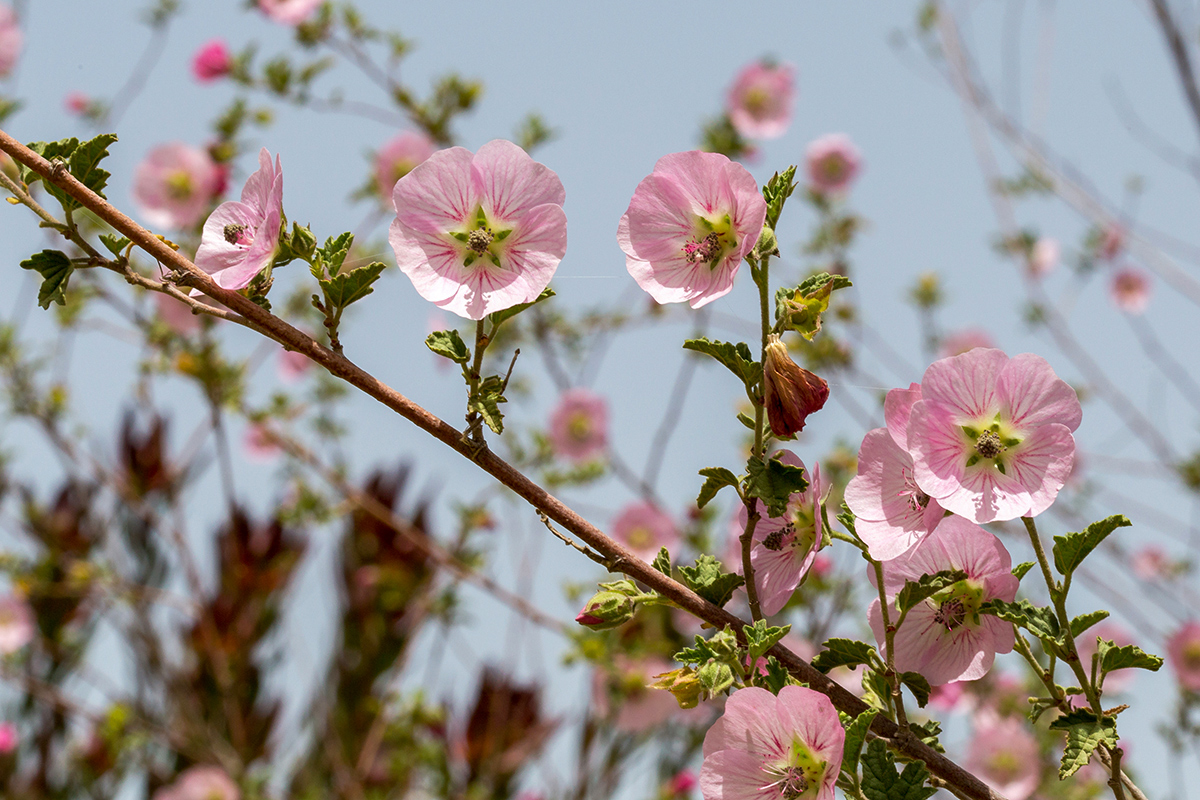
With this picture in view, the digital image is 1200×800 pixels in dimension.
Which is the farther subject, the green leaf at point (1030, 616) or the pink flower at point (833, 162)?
the pink flower at point (833, 162)

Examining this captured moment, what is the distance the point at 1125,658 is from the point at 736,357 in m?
0.35

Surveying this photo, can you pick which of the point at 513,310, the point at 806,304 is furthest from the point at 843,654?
the point at 513,310

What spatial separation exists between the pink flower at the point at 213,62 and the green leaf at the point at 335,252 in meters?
2.47

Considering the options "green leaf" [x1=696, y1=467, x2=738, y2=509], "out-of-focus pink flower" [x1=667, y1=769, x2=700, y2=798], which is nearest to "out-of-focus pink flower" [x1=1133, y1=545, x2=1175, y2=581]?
"out-of-focus pink flower" [x1=667, y1=769, x2=700, y2=798]

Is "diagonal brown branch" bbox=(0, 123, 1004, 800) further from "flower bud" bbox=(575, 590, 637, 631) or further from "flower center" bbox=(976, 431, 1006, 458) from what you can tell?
"flower center" bbox=(976, 431, 1006, 458)

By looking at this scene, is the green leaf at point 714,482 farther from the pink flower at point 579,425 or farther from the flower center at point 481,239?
the pink flower at point 579,425

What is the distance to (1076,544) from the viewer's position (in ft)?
2.20

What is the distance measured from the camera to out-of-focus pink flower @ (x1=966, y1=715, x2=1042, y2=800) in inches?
89.7

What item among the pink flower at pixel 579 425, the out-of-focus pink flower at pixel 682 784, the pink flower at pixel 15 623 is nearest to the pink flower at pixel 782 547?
the out-of-focus pink flower at pixel 682 784

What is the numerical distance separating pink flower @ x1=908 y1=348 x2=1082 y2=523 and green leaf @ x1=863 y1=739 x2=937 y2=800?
0.17m

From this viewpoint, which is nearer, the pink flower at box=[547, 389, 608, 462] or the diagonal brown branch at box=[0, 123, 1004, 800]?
the diagonal brown branch at box=[0, 123, 1004, 800]

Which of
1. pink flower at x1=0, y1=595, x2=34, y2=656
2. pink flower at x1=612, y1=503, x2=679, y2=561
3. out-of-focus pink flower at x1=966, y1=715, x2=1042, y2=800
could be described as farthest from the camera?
pink flower at x1=0, y1=595, x2=34, y2=656

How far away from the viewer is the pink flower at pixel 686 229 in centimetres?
73

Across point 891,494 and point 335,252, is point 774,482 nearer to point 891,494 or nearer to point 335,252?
point 891,494
